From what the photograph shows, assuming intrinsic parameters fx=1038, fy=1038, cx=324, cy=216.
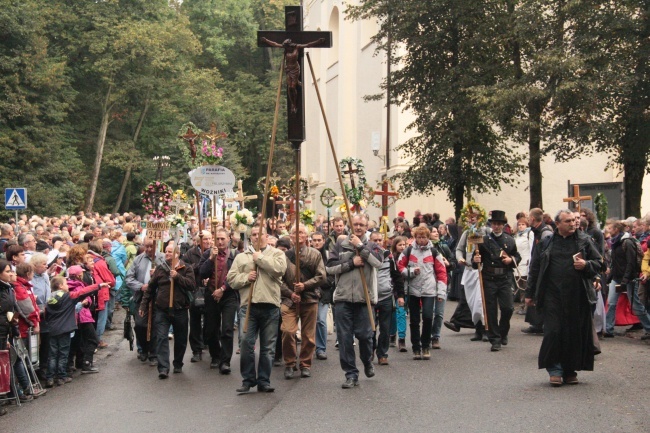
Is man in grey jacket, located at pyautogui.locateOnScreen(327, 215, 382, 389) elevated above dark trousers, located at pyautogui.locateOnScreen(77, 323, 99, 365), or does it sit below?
above

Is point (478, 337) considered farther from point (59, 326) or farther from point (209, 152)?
point (59, 326)

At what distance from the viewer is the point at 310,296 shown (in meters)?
13.1

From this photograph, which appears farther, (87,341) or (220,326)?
(220,326)

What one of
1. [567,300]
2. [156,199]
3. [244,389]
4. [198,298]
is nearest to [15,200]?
[156,199]

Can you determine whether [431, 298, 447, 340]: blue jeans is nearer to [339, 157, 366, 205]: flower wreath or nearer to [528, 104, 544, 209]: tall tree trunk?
[339, 157, 366, 205]: flower wreath

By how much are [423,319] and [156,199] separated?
236 inches

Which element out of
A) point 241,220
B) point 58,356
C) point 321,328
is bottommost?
point 58,356

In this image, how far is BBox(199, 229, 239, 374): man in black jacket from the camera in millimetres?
13469

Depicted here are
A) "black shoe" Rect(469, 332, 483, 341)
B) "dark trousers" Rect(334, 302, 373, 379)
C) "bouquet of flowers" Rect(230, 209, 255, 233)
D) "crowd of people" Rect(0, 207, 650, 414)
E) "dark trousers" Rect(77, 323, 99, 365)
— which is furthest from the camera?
"bouquet of flowers" Rect(230, 209, 255, 233)

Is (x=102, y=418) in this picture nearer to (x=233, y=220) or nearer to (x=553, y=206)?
(x=233, y=220)

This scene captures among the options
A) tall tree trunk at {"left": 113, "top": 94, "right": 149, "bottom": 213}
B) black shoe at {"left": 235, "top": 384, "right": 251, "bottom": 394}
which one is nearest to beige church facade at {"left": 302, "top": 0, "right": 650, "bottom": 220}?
tall tree trunk at {"left": 113, "top": 94, "right": 149, "bottom": 213}

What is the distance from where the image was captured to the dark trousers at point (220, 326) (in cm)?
1341

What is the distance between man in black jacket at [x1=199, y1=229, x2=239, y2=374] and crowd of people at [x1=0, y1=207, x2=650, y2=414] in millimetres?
19

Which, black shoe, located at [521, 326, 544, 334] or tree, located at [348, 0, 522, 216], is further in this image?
tree, located at [348, 0, 522, 216]
